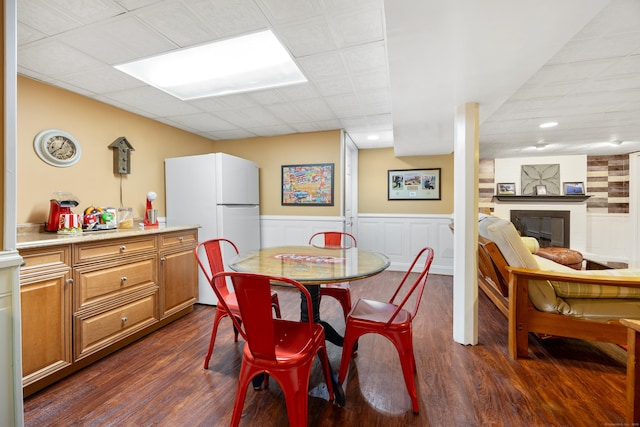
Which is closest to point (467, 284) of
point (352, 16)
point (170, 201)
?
point (352, 16)

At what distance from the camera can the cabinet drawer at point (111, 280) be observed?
1896mm

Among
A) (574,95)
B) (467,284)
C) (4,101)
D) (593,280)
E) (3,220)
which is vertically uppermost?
(574,95)

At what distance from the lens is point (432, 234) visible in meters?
4.64

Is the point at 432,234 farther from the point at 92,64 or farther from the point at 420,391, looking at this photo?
the point at 92,64

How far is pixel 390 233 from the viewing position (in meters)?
4.90

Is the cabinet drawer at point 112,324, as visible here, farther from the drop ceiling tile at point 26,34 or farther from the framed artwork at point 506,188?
the framed artwork at point 506,188

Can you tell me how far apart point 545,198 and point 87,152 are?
731 centimetres

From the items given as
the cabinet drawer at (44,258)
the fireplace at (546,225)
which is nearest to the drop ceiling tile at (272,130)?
the cabinet drawer at (44,258)

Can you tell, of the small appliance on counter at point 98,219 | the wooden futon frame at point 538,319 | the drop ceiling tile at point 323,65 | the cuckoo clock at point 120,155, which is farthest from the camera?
the cuckoo clock at point 120,155

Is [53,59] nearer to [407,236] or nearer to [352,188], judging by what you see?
[352,188]

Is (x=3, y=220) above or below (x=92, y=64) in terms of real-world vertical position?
below

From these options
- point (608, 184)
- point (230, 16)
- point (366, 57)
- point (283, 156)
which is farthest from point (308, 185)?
point (608, 184)

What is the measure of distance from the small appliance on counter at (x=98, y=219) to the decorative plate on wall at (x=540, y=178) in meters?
6.77

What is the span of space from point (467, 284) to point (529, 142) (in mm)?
3632
